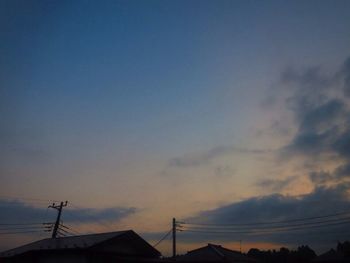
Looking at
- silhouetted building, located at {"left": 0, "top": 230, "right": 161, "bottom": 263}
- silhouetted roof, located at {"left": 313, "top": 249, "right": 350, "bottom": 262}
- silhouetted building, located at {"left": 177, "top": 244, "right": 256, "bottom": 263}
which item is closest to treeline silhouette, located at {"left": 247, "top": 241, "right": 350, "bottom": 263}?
silhouetted roof, located at {"left": 313, "top": 249, "right": 350, "bottom": 262}

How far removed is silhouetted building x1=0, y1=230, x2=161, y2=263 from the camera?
98.8ft

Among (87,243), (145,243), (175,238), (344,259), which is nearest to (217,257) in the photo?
(175,238)

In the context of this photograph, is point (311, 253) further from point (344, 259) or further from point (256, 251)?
point (344, 259)

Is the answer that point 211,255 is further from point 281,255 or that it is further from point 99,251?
point 281,255

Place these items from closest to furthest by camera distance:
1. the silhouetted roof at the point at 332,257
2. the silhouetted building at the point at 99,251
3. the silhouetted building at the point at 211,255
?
the silhouetted building at the point at 99,251
the silhouetted building at the point at 211,255
the silhouetted roof at the point at 332,257

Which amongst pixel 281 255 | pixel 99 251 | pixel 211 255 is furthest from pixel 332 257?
pixel 99 251

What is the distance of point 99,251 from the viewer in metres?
30.1

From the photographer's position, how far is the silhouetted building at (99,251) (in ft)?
98.8

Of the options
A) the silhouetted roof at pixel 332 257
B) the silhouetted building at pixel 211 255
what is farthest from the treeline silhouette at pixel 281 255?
the silhouetted building at pixel 211 255

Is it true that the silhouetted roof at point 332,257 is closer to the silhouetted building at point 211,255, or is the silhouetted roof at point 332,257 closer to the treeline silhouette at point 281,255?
the treeline silhouette at point 281,255

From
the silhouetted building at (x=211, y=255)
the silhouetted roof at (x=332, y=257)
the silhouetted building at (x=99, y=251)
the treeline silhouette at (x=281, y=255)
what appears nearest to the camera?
the silhouetted building at (x=99, y=251)

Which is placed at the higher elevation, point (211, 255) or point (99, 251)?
point (211, 255)

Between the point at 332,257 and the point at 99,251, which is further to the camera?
the point at 332,257

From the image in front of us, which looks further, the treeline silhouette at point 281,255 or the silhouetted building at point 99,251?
the treeline silhouette at point 281,255
